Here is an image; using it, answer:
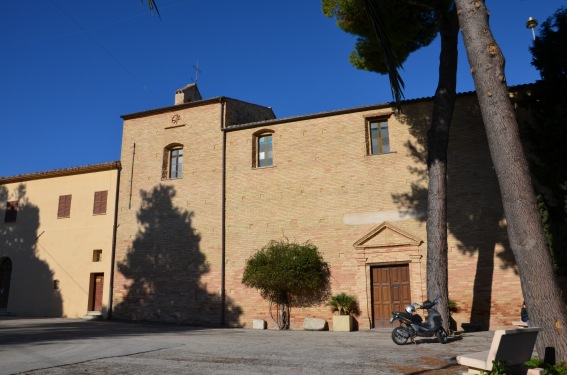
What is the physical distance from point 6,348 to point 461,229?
1221 centimetres

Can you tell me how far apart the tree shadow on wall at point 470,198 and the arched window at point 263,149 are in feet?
16.5

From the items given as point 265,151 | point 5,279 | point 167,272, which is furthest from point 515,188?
point 5,279

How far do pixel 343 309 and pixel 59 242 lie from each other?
13.1 meters

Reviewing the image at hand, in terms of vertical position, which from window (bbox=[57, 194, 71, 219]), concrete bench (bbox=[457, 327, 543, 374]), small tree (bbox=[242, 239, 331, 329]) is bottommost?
concrete bench (bbox=[457, 327, 543, 374])

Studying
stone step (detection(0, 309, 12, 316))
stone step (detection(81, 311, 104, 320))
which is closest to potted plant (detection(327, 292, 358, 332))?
stone step (detection(81, 311, 104, 320))

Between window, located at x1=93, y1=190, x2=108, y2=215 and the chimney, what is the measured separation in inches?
227

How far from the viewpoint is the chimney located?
22.4 metres

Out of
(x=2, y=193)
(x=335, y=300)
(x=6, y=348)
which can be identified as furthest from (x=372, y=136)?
(x=2, y=193)

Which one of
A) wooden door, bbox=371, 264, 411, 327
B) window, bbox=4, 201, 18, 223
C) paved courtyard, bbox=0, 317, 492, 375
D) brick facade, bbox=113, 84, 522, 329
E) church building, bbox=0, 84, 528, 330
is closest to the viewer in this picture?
paved courtyard, bbox=0, 317, 492, 375

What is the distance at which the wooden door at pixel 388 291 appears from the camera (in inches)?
581

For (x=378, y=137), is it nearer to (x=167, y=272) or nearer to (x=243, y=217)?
(x=243, y=217)

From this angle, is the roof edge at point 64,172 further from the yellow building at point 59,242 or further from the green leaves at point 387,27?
the green leaves at point 387,27

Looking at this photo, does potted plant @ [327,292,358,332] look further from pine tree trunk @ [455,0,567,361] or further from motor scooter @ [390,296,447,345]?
pine tree trunk @ [455,0,567,361]

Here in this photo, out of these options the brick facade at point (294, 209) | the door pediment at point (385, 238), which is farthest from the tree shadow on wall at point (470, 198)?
the door pediment at point (385, 238)
